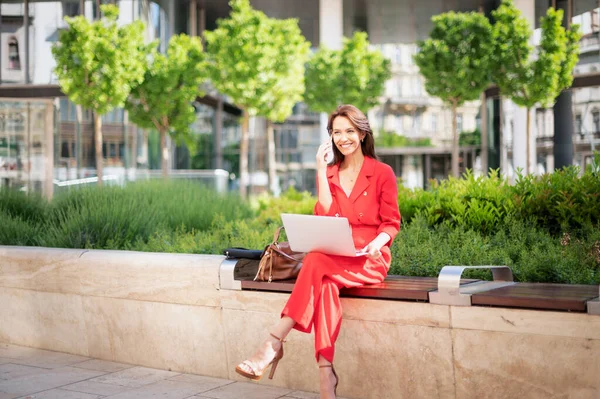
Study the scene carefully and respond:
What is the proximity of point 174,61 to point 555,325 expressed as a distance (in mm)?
22113

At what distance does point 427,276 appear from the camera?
6023 millimetres

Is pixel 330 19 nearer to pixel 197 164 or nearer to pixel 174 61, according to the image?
pixel 197 164

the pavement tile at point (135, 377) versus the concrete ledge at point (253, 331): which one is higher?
the concrete ledge at point (253, 331)

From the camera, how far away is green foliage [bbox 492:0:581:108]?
2611 cm

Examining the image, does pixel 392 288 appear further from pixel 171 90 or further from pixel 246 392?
pixel 171 90

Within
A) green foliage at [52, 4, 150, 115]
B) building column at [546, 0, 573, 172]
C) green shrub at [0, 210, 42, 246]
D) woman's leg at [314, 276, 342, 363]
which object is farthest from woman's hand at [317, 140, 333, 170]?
building column at [546, 0, 573, 172]

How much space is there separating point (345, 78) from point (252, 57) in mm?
5166

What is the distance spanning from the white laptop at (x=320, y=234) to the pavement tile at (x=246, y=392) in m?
1.12

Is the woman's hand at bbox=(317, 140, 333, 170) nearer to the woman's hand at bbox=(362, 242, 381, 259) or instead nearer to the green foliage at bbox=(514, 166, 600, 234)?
the woman's hand at bbox=(362, 242, 381, 259)

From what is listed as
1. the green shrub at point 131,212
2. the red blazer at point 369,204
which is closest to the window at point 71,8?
the green shrub at point 131,212

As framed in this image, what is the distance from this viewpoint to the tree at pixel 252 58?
2583 cm

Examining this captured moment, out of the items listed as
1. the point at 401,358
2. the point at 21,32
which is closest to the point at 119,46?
the point at 21,32

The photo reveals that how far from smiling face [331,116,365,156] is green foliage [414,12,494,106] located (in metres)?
22.6

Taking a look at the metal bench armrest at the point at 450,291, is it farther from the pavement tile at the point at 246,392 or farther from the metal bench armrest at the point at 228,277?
the metal bench armrest at the point at 228,277
